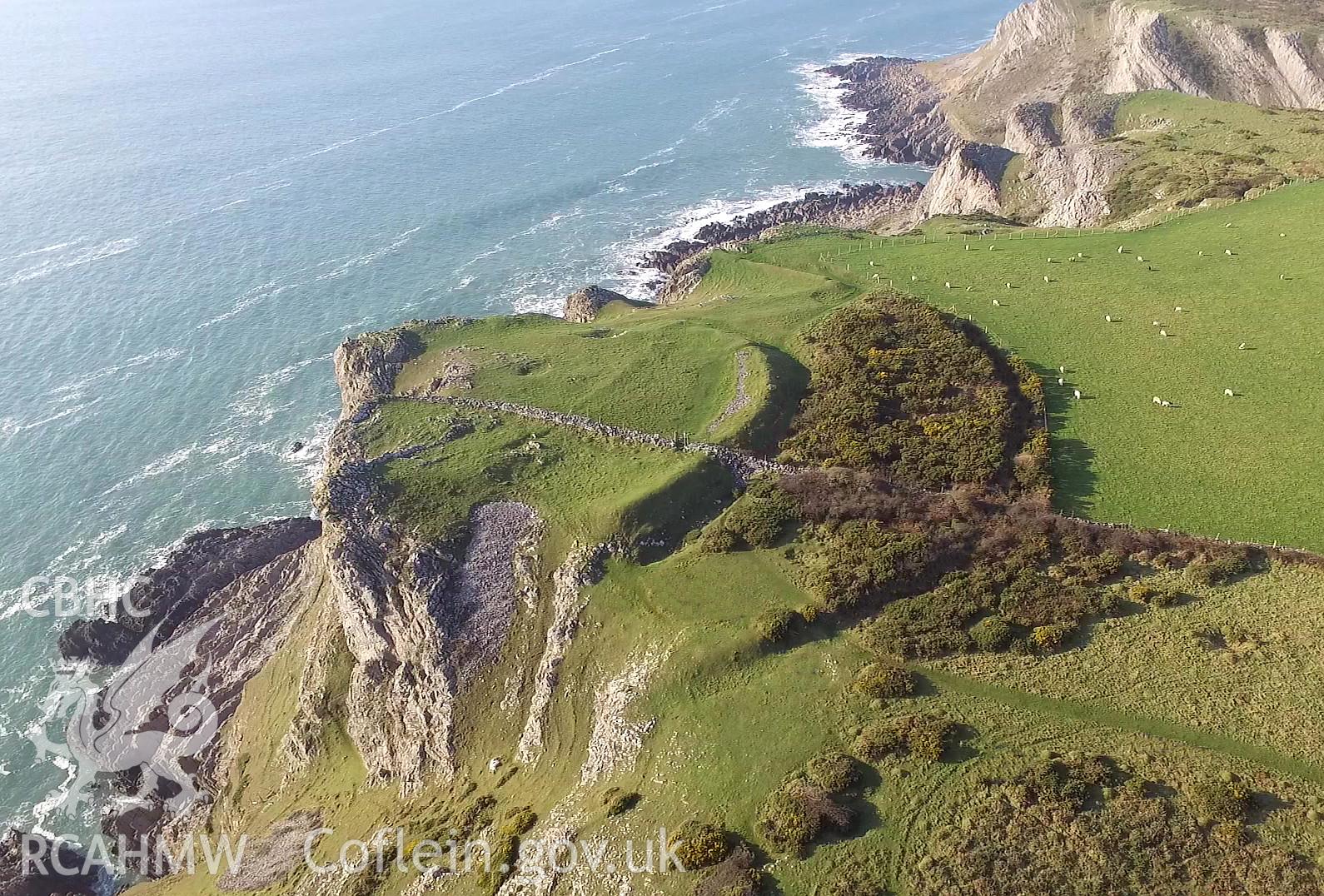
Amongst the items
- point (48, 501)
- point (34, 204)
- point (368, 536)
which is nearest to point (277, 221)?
point (34, 204)

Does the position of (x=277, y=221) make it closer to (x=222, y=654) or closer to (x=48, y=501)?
(x=48, y=501)

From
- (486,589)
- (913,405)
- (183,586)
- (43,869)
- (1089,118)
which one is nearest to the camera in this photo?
(486,589)

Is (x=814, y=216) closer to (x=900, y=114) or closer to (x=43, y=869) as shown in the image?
(x=900, y=114)

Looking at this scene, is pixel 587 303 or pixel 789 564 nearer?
pixel 789 564

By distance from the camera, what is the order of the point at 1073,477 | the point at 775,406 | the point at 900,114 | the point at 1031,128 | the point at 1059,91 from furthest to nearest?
the point at 900,114 → the point at 1059,91 → the point at 1031,128 → the point at 775,406 → the point at 1073,477

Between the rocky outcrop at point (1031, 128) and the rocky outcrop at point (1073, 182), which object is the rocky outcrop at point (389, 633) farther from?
the rocky outcrop at point (1031, 128)

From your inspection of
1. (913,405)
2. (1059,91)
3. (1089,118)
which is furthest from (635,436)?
(1059,91)

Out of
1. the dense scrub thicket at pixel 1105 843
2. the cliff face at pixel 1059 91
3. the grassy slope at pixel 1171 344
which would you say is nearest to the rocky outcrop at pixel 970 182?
the cliff face at pixel 1059 91
